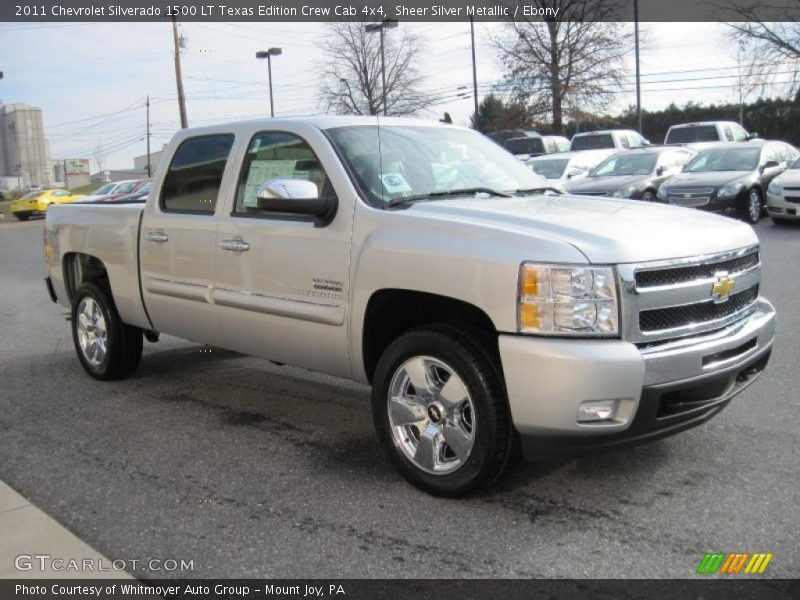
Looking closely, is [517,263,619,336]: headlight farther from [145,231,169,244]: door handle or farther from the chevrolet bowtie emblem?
[145,231,169,244]: door handle

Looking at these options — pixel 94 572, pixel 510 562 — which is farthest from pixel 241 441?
pixel 510 562

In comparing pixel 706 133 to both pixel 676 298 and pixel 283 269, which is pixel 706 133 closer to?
pixel 283 269

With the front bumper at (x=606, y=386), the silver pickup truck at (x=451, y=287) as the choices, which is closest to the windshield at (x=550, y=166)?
the silver pickup truck at (x=451, y=287)

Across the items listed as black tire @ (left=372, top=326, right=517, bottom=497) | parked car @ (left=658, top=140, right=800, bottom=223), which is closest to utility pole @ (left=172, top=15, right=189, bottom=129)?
parked car @ (left=658, top=140, right=800, bottom=223)

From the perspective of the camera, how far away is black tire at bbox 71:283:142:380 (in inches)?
243

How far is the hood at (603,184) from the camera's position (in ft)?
51.7

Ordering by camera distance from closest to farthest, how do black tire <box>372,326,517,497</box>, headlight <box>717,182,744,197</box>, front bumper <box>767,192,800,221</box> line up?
black tire <box>372,326,517,497</box> → front bumper <box>767,192,800,221</box> → headlight <box>717,182,744,197</box>

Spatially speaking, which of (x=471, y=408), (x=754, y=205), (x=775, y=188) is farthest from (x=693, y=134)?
(x=471, y=408)

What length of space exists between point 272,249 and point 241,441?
117 centimetres

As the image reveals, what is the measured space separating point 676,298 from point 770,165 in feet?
49.4

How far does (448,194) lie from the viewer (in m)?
4.53

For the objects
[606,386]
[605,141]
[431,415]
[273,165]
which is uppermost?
[605,141]

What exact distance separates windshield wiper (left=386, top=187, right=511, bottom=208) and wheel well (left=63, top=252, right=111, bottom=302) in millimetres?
3038

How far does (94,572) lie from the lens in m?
3.26
